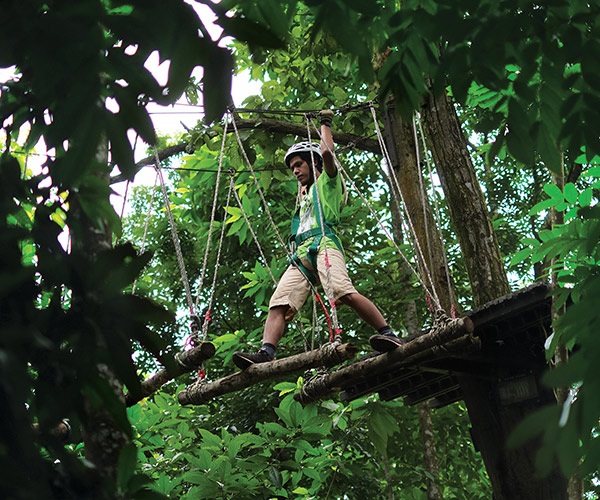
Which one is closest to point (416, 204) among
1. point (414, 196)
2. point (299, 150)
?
point (414, 196)

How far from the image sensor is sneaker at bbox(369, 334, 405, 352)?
400 cm

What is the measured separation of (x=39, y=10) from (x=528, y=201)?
10243mm

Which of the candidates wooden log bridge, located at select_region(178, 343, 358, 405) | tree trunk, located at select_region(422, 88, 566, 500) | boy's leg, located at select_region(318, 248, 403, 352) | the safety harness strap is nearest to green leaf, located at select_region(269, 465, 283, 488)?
wooden log bridge, located at select_region(178, 343, 358, 405)

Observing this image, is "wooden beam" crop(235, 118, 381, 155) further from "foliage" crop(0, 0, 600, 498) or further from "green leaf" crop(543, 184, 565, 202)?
"foliage" crop(0, 0, 600, 498)

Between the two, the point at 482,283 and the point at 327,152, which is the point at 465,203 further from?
the point at 327,152

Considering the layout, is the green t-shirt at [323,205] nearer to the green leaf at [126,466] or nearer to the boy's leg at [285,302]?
the boy's leg at [285,302]

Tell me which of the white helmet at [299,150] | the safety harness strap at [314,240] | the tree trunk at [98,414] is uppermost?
the white helmet at [299,150]

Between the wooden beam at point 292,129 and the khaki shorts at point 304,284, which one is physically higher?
the wooden beam at point 292,129

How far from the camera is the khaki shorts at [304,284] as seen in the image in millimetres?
4660

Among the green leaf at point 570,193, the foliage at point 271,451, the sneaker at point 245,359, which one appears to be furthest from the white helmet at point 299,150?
the green leaf at point 570,193

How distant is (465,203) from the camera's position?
216 inches

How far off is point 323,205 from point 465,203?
3.93ft

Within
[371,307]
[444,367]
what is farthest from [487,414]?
[371,307]

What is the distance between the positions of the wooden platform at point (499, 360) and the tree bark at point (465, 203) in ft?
1.68
